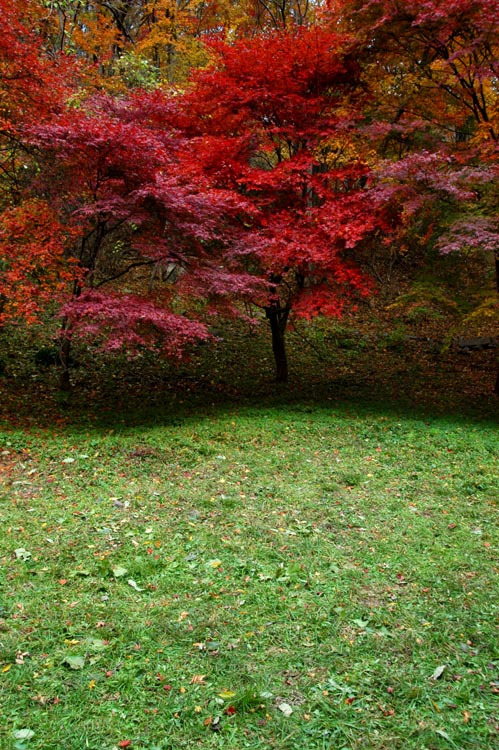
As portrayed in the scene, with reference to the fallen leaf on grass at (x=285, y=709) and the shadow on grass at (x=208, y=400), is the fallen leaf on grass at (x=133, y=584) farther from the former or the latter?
the shadow on grass at (x=208, y=400)

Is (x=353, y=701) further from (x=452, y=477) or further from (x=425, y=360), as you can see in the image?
(x=425, y=360)

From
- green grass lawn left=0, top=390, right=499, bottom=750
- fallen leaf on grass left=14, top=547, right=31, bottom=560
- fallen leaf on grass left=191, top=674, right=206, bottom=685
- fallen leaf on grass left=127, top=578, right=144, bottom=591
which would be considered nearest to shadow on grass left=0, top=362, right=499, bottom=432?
green grass lawn left=0, top=390, right=499, bottom=750

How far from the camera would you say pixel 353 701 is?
8.80 ft

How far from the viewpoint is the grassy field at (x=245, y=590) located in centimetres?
256

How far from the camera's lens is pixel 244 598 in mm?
3576

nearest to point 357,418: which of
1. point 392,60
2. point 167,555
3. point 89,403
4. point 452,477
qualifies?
point 452,477

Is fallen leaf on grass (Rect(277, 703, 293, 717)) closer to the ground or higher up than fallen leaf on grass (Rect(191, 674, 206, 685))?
closer to the ground

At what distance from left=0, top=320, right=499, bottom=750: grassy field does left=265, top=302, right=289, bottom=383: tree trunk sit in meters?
3.38

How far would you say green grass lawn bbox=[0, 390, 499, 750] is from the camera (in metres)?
2.55

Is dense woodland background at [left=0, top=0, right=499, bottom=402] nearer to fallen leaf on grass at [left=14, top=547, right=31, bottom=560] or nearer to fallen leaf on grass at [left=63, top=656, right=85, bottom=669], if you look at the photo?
fallen leaf on grass at [left=14, top=547, right=31, bottom=560]

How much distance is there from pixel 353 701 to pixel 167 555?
1.90m

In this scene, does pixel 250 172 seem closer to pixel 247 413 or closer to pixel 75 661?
pixel 247 413

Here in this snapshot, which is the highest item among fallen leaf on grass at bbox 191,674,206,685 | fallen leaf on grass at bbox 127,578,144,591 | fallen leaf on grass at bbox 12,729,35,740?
fallen leaf on grass at bbox 127,578,144,591

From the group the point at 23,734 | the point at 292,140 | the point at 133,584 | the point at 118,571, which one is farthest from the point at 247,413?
the point at 23,734
